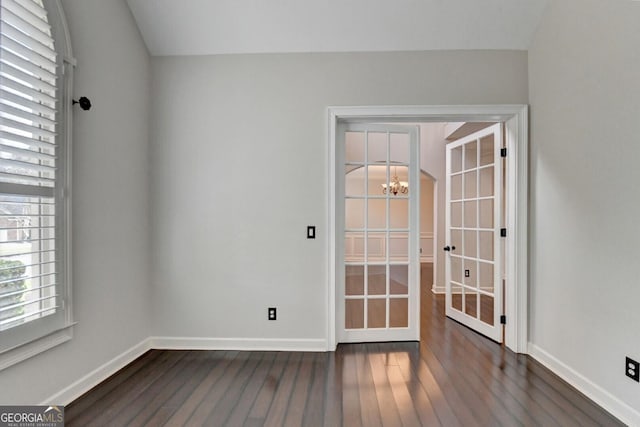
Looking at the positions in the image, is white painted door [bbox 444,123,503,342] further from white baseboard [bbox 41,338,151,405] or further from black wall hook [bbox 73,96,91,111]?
black wall hook [bbox 73,96,91,111]

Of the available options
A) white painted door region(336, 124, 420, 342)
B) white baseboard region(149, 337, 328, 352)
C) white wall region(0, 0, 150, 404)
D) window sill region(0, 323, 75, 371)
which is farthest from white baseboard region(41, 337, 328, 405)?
window sill region(0, 323, 75, 371)

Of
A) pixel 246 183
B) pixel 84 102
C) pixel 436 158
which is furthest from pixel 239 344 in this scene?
pixel 436 158

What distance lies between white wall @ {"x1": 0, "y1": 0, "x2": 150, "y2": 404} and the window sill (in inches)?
1.9

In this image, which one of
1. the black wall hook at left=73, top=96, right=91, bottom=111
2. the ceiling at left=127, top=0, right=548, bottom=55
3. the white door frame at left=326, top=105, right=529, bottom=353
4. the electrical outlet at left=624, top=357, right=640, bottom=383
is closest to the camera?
the electrical outlet at left=624, top=357, right=640, bottom=383

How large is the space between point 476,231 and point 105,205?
3.42 meters

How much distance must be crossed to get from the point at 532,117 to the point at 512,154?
343 millimetres

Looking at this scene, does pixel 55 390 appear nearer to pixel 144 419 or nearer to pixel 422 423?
pixel 144 419

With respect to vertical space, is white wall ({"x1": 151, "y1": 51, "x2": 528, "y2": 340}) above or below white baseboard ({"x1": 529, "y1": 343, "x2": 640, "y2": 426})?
above

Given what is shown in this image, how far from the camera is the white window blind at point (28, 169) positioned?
5.65 feet

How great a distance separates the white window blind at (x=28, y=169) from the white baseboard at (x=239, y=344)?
1.17 meters

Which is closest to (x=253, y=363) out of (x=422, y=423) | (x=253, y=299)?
(x=253, y=299)

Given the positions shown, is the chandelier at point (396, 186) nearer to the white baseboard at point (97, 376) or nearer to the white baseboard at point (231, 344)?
the white baseboard at point (231, 344)

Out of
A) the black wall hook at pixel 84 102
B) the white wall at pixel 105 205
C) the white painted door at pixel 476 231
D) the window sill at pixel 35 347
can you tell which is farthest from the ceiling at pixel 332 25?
the window sill at pixel 35 347

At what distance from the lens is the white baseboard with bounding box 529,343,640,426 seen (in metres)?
1.93
